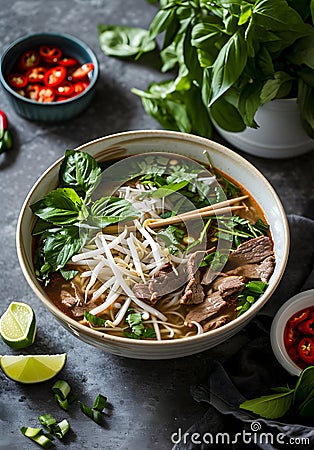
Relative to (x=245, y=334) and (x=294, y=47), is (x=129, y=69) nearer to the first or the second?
(x=294, y=47)

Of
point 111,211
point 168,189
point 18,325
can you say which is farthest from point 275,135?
point 18,325

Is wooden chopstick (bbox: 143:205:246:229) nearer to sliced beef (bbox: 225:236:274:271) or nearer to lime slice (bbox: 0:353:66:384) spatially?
sliced beef (bbox: 225:236:274:271)

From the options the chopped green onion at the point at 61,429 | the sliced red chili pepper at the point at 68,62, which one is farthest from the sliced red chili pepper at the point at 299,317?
the sliced red chili pepper at the point at 68,62

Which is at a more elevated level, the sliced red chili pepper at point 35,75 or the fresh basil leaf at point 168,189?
the sliced red chili pepper at point 35,75

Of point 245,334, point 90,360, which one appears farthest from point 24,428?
point 245,334

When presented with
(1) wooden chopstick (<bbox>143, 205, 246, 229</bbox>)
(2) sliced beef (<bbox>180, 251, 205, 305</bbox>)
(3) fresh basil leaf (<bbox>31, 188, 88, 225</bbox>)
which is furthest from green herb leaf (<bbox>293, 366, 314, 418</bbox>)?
(3) fresh basil leaf (<bbox>31, 188, 88, 225</bbox>)

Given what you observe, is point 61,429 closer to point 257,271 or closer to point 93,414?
point 93,414

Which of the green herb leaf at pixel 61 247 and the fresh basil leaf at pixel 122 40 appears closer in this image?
the green herb leaf at pixel 61 247

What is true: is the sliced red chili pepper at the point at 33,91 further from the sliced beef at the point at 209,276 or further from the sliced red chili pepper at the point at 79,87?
the sliced beef at the point at 209,276
